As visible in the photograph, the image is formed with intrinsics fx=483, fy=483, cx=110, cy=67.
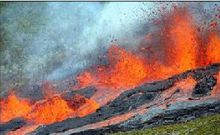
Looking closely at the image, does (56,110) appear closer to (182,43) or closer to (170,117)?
(170,117)

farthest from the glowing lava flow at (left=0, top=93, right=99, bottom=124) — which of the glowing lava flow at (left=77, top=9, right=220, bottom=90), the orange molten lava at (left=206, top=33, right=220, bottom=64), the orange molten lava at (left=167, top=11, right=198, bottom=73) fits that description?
the orange molten lava at (left=206, top=33, right=220, bottom=64)

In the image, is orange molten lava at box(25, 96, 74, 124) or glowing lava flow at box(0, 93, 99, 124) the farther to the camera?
orange molten lava at box(25, 96, 74, 124)

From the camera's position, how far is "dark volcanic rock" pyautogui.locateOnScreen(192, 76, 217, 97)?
3297cm

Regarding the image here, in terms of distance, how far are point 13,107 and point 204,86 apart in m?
21.9

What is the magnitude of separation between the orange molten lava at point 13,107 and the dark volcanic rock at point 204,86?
16734 mm

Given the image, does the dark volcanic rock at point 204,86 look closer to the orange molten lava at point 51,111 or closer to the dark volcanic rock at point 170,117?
the dark volcanic rock at point 170,117

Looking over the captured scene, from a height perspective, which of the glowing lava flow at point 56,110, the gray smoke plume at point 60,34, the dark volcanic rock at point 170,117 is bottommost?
the dark volcanic rock at point 170,117

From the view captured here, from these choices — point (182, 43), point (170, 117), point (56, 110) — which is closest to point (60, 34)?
point (182, 43)

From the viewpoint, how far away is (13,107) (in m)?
47.9

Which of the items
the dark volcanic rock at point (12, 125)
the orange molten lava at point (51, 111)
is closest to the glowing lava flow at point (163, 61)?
the orange molten lava at point (51, 111)

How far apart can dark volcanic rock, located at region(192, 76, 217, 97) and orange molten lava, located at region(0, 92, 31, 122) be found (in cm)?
1673

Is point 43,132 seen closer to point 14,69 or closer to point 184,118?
point 184,118

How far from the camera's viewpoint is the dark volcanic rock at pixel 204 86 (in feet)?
108

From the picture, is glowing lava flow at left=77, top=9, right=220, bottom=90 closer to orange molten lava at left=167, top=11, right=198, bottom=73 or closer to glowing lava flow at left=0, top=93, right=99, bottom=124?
orange molten lava at left=167, top=11, right=198, bottom=73
